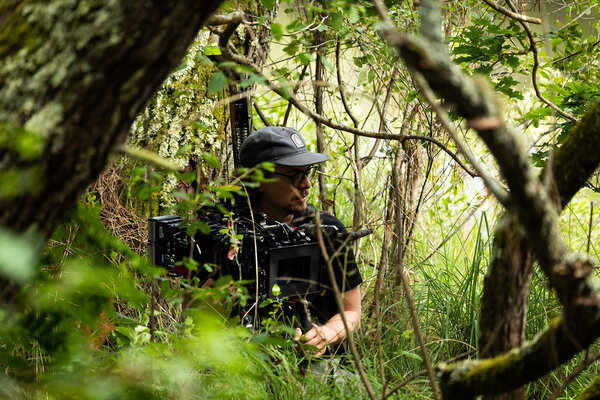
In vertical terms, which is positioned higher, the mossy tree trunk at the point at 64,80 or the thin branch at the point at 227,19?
the thin branch at the point at 227,19

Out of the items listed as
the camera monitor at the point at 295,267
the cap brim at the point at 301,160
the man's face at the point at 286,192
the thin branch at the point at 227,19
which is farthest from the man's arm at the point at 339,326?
the thin branch at the point at 227,19

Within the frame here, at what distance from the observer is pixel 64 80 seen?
677mm

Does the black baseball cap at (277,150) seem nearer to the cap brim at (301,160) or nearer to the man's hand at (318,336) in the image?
the cap brim at (301,160)

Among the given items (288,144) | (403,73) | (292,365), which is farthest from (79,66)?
(403,73)

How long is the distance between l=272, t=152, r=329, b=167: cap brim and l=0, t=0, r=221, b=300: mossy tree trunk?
1.63 metres

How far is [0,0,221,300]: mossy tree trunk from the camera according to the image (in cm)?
68

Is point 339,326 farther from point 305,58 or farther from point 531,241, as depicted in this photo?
point 531,241

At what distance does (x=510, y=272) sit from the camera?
969 millimetres

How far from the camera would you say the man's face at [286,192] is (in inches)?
94.1

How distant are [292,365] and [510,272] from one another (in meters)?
0.90

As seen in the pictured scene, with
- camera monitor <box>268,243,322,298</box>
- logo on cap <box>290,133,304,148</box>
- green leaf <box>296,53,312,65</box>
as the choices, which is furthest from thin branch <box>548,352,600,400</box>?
logo on cap <box>290,133,304,148</box>

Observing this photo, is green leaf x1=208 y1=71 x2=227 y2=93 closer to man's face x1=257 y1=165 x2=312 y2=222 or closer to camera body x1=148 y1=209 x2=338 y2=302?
camera body x1=148 y1=209 x2=338 y2=302

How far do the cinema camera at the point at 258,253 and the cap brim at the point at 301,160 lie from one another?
15.7 inches

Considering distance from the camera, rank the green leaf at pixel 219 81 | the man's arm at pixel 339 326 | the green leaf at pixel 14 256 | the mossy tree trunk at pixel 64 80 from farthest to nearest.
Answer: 1. the man's arm at pixel 339 326
2. the green leaf at pixel 219 81
3. the mossy tree trunk at pixel 64 80
4. the green leaf at pixel 14 256
